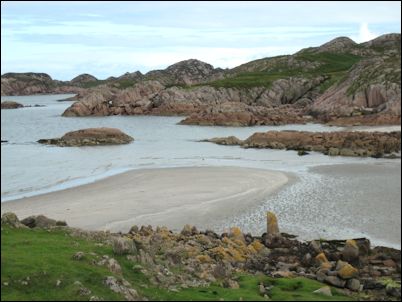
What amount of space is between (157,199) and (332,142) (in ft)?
133

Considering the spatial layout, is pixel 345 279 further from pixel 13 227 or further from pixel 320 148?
pixel 320 148

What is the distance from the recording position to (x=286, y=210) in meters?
39.1

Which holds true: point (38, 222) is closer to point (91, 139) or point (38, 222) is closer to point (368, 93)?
point (91, 139)

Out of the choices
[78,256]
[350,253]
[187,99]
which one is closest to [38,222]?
[78,256]

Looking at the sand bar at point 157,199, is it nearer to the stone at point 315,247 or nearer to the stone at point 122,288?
the stone at point 315,247

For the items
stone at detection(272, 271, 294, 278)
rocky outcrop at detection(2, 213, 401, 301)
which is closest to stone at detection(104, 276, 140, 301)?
rocky outcrop at detection(2, 213, 401, 301)

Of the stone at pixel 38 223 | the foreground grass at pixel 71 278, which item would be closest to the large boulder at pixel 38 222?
the stone at pixel 38 223

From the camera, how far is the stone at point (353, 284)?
2137 cm

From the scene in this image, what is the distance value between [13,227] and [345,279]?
14929mm

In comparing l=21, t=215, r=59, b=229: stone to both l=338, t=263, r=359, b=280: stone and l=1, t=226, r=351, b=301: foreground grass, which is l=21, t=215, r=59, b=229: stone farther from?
l=338, t=263, r=359, b=280: stone

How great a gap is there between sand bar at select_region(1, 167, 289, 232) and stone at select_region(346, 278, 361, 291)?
14231 millimetres

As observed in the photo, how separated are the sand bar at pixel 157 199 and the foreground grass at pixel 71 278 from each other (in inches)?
519

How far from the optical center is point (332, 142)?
76375 millimetres

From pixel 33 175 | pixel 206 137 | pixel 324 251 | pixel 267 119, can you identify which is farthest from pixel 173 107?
pixel 324 251
